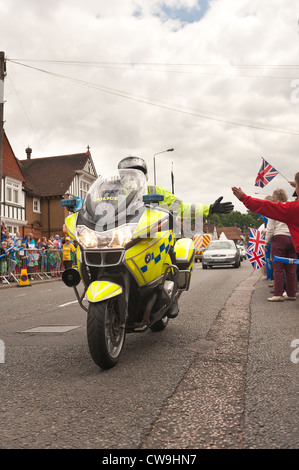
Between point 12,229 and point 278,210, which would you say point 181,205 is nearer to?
point 278,210

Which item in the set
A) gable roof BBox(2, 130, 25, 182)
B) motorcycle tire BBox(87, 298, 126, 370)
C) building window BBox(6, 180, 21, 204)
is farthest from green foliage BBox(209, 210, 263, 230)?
motorcycle tire BBox(87, 298, 126, 370)

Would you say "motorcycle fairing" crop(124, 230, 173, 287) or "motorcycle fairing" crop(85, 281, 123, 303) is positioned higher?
"motorcycle fairing" crop(124, 230, 173, 287)

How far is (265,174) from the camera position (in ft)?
50.2

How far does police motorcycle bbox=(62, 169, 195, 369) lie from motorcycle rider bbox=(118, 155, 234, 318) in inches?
8.8

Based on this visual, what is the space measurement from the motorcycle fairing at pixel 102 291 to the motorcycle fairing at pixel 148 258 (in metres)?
0.26

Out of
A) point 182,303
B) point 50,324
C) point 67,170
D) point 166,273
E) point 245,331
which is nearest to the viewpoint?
point 166,273

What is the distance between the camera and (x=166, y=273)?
4.83 m

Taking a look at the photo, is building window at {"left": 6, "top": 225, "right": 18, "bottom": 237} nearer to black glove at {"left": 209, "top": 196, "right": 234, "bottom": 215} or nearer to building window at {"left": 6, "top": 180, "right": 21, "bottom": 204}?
building window at {"left": 6, "top": 180, "right": 21, "bottom": 204}

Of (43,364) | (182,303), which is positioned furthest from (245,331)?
(182,303)

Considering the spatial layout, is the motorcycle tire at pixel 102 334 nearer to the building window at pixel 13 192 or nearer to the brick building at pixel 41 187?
the brick building at pixel 41 187

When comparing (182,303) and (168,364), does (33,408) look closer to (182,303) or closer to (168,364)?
(168,364)

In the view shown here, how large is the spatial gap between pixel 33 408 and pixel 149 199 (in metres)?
2.04

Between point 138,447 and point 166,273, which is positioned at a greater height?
point 166,273

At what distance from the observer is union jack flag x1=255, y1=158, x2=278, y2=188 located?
49.8 feet
